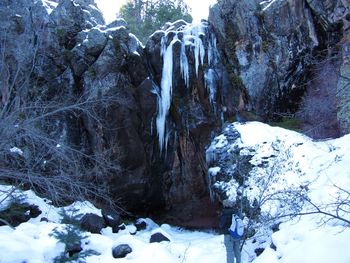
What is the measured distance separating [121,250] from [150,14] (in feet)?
61.5

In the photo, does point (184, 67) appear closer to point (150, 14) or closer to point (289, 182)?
point (289, 182)

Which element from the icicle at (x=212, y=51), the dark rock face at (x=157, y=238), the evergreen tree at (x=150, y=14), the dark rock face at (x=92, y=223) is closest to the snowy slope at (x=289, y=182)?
the dark rock face at (x=157, y=238)

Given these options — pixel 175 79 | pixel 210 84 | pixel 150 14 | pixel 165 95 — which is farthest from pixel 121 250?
pixel 150 14

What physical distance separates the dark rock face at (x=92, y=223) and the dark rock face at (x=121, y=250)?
182 centimetres

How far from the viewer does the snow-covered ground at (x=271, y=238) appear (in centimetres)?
601

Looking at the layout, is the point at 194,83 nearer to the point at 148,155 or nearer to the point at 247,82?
the point at 247,82

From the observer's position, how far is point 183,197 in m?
14.8

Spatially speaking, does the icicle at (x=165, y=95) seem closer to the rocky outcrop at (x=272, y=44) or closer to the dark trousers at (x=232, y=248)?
the rocky outcrop at (x=272, y=44)

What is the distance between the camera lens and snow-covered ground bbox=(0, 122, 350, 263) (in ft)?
19.7

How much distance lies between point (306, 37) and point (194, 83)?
456 centimetres

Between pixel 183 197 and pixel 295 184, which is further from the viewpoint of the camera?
pixel 183 197

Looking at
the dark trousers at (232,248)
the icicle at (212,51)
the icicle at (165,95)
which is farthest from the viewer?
the icicle at (212,51)

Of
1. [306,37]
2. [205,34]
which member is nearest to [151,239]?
[205,34]

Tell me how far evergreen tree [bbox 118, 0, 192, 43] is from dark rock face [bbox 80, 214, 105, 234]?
14.2m
